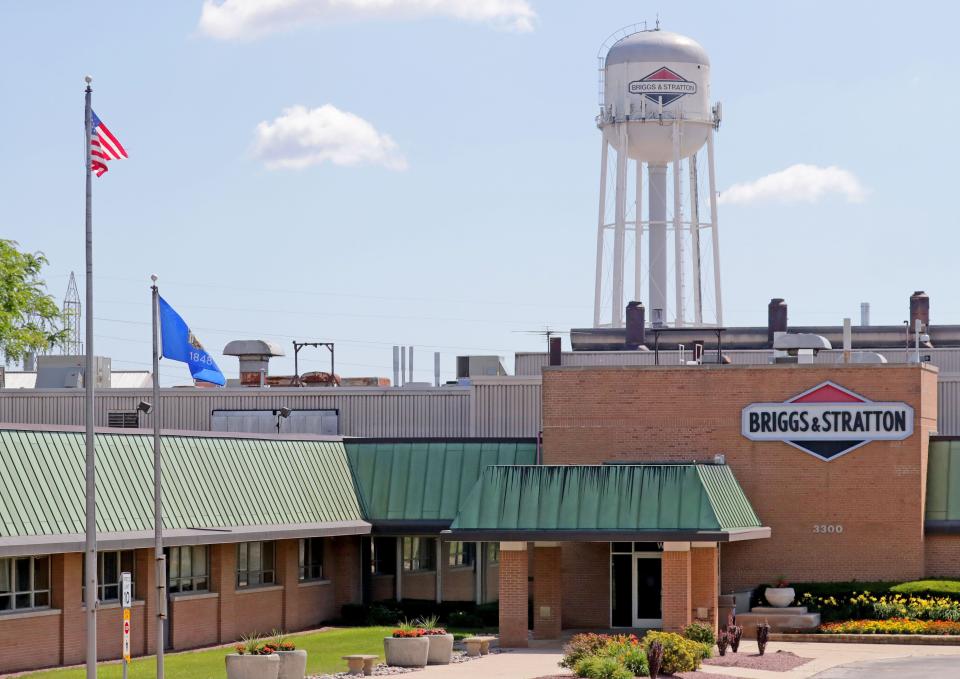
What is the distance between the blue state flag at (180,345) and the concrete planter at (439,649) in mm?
9449

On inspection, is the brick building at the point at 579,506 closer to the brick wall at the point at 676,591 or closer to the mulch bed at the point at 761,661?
the brick wall at the point at 676,591

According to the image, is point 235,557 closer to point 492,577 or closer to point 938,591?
point 492,577

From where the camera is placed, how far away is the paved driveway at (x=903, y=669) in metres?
36.7

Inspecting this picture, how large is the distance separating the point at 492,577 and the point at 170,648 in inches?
532

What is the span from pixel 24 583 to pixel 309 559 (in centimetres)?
1297

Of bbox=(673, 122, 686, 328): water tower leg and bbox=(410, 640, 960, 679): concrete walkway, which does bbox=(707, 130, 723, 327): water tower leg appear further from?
bbox=(410, 640, 960, 679): concrete walkway

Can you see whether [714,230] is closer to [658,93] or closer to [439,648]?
[658,93]

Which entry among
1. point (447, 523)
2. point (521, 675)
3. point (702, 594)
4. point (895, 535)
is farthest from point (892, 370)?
point (521, 675)

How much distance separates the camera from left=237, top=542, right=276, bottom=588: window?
45.4 metres

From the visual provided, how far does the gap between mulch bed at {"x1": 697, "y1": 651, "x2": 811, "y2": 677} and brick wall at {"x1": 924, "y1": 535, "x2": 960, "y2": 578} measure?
9.34 meters

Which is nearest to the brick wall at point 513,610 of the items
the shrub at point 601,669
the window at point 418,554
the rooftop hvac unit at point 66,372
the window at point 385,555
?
the window at point 418,554

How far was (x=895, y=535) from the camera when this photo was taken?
4850 centimetres

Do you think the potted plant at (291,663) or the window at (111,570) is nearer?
the potted plant at (291,663)

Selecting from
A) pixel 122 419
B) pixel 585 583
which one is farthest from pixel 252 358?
pixel 585 583
